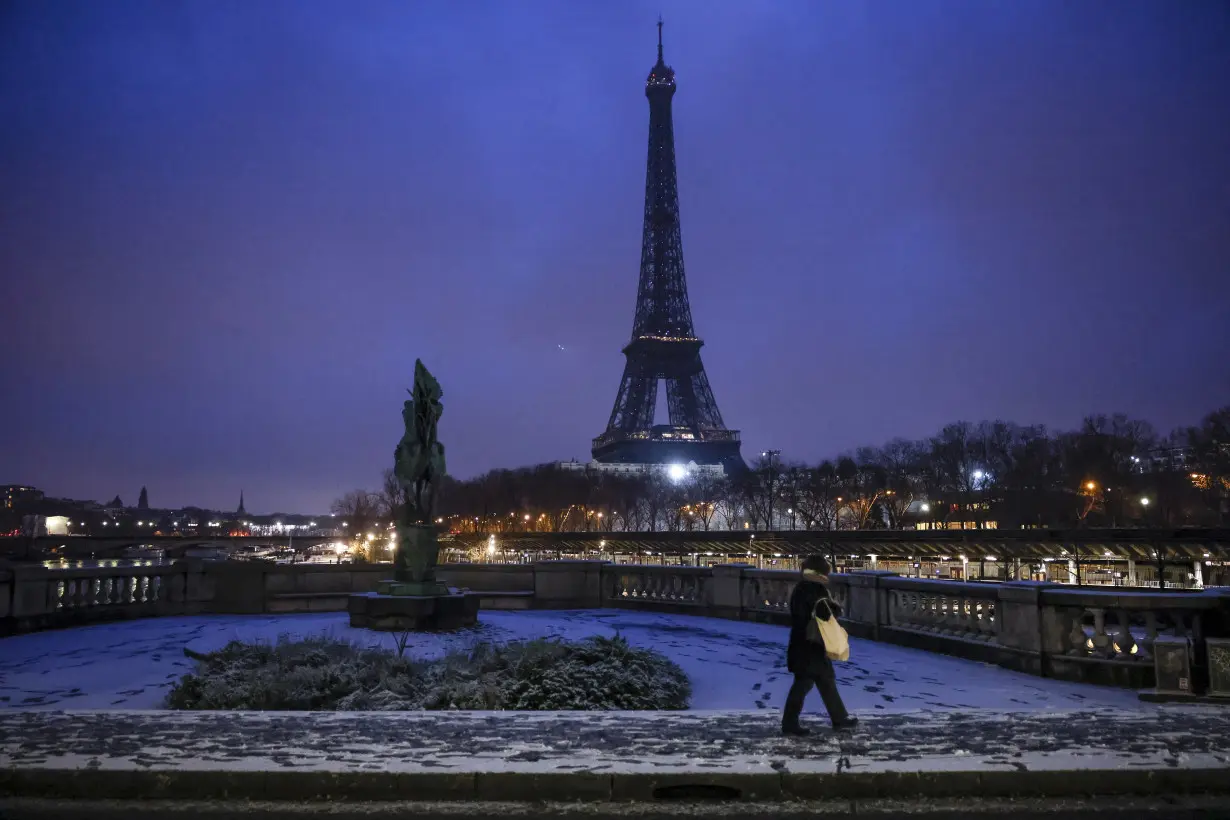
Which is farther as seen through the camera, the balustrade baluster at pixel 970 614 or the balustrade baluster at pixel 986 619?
the balustrade baluster at pixel 970 614

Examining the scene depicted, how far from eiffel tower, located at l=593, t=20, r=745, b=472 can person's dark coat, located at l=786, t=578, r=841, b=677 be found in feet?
401

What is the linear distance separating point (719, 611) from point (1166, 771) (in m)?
15.2

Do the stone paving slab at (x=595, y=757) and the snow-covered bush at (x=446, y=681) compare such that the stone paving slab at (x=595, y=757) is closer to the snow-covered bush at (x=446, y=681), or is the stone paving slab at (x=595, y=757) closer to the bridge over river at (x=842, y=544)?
the snow-covered bush at (x=446, y=681)

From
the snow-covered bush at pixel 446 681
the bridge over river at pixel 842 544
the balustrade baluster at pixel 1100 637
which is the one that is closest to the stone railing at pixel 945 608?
the balustrade baluster at pixel 1100 637

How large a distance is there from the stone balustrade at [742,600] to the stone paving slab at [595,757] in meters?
3.27

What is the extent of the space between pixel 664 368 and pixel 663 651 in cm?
12145

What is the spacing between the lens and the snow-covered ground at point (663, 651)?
39.2ft

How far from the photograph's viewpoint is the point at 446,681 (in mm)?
11898

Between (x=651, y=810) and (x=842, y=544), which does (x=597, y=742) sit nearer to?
(x=651, y=810)

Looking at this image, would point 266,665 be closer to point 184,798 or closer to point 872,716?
point 184,798

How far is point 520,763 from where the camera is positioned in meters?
7.92

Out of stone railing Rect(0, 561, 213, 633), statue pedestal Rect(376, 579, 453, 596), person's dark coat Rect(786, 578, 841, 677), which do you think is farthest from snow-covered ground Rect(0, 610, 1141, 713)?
person's dark coat Rect(786, 578, 841, 677)

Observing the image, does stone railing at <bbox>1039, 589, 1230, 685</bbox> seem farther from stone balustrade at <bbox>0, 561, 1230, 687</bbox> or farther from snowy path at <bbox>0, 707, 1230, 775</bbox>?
snowy path at <bbox>0, 707, 1230, 775</bbox>

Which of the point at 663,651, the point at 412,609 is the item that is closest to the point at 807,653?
the point at 663,651
